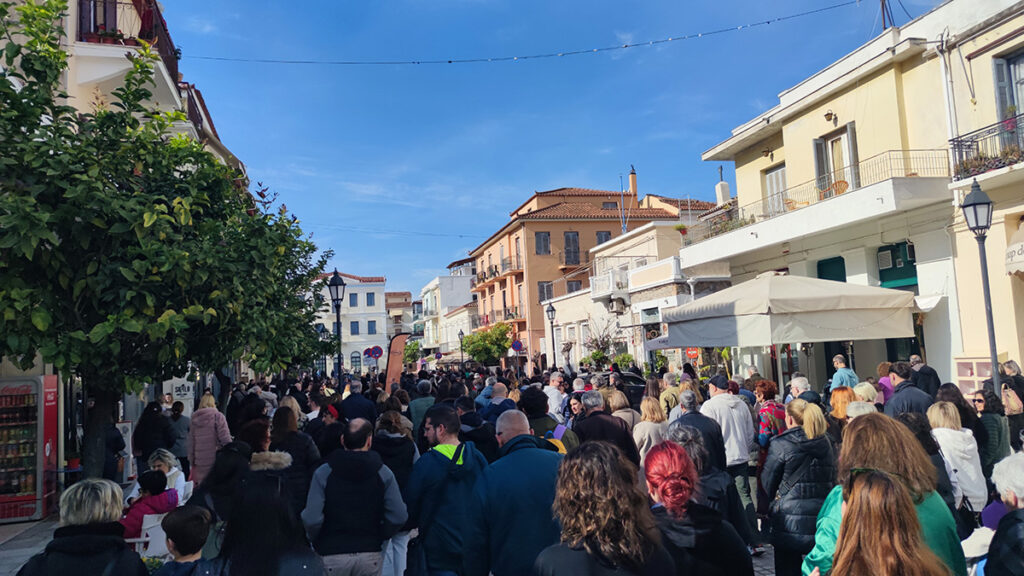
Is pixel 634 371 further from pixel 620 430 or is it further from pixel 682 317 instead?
pixel 620 430

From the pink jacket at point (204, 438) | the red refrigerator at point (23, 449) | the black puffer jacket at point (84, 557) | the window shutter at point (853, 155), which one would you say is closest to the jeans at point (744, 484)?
the black puffer jacket at point (84, 557)

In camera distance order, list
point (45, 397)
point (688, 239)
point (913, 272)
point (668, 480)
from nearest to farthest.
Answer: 1. point (668, 480)
2. point (45, 397)
3. point (913, 272)
4. point (688, 239)

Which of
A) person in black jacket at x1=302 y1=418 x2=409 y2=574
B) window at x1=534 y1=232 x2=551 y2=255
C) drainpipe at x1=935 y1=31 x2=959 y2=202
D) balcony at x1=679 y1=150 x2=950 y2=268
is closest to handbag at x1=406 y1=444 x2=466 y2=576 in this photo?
person in black jacket at x1=302 y1=418 x2=409 y2=574

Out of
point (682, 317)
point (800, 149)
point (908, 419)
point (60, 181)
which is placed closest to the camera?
point (908, 419)

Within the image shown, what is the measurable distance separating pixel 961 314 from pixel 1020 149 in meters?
3.25

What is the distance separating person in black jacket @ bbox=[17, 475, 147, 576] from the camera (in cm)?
332

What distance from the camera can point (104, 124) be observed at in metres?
6.10

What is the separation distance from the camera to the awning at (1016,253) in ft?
37.5

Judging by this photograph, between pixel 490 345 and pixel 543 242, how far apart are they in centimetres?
765

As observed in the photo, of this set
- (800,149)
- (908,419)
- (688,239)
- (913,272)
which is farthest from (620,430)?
(688,239)

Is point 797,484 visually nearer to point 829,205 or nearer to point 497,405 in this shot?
point 497,405

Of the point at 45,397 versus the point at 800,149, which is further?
the point at 800,149

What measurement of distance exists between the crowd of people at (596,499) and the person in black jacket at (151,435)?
3446 millimetres

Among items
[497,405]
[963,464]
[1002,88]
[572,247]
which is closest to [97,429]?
[497,405]
